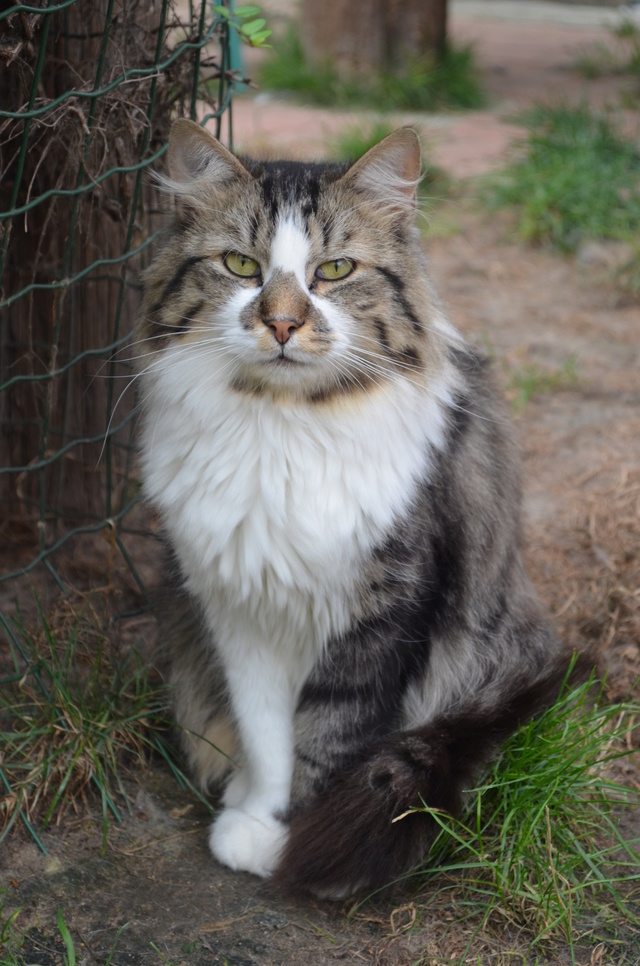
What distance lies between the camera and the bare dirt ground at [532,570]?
204 cm

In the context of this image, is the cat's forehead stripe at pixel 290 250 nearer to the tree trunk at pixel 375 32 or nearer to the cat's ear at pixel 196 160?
the cat's ear at pixel 196 160

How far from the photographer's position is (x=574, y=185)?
526 centimetres

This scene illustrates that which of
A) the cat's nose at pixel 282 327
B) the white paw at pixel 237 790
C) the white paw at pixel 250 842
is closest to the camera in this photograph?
the cat's nose at pixel 282 327

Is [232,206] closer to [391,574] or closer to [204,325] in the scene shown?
[204,325]

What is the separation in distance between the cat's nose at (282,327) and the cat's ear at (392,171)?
0.38 m

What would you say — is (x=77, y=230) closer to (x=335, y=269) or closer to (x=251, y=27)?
(x=251, y=27)

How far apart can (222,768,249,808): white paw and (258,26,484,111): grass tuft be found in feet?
18.9

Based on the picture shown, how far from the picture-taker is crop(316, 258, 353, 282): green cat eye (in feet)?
6.65

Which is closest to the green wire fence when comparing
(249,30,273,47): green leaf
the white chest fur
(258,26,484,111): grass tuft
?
(249,30,273,47): green leaf

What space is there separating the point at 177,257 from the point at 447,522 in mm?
846

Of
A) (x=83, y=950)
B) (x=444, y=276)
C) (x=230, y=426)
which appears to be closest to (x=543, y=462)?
(x=444, y=276)

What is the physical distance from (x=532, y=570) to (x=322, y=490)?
1.40 m

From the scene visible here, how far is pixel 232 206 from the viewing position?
6.82ft

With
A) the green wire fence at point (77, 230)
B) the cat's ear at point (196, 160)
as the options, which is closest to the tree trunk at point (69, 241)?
the green wire fence at point (77, 230)
